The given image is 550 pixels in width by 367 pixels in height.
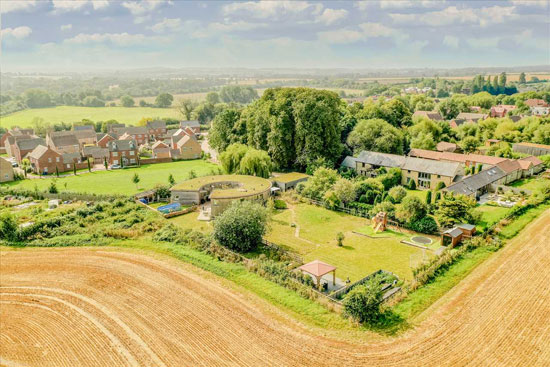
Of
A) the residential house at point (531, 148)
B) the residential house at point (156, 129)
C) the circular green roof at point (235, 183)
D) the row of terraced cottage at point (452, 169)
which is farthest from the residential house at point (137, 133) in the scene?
the residential house at point (531, 148)

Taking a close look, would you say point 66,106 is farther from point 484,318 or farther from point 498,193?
point 484,318

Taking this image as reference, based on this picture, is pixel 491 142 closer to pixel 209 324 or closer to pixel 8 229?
pixel 209 324

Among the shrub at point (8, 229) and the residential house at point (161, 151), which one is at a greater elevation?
the residential house at point (161, 151)

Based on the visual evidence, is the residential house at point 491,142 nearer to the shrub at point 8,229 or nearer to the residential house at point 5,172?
the shrub at point 8,229

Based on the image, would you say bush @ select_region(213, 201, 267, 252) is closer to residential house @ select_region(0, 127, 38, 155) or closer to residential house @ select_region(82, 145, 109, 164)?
residential house @ select_region(82, 145, 109, 164)

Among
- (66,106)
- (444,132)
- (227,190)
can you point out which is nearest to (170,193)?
(227,190)
